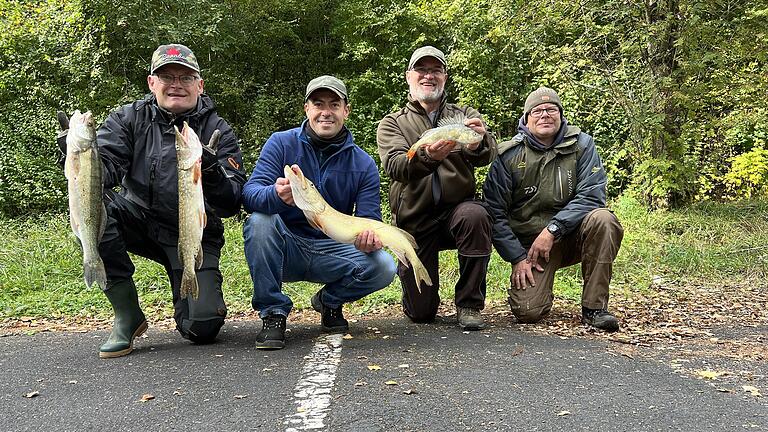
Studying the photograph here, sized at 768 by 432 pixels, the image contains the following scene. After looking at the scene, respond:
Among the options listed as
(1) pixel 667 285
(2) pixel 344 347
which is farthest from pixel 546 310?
(1) pixel 667 285

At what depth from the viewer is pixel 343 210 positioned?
15.4 ft

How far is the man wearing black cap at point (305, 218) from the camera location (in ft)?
14.0

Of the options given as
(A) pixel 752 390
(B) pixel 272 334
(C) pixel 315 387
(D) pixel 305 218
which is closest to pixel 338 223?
(D) pixel 305 218

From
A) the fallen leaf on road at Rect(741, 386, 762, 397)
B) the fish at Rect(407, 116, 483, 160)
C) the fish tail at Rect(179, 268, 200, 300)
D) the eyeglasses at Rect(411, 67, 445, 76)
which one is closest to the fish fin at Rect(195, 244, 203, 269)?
the fish tail at Rect(179, 268, 200, 300)

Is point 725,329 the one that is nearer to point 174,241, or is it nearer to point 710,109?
point 174,241

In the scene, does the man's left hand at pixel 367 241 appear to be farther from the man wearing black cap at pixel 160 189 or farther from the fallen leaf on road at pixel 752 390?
the fallen leaf on road at pixel 752 390

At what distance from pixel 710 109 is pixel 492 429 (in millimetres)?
9211

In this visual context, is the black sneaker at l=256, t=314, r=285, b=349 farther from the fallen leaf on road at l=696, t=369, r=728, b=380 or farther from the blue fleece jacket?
the fallen leaf on road at l=696, t=369, r=728, b=380

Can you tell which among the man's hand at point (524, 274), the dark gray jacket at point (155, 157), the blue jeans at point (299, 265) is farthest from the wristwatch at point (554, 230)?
the dark gray jacket at point (155, 157)

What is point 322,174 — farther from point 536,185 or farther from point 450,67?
point 450,67

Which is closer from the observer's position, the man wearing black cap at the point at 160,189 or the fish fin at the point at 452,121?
the man wearing black cap at the point at 160,189

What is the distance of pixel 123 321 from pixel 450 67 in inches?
496

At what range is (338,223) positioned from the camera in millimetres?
4086

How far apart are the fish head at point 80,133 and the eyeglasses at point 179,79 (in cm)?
87
